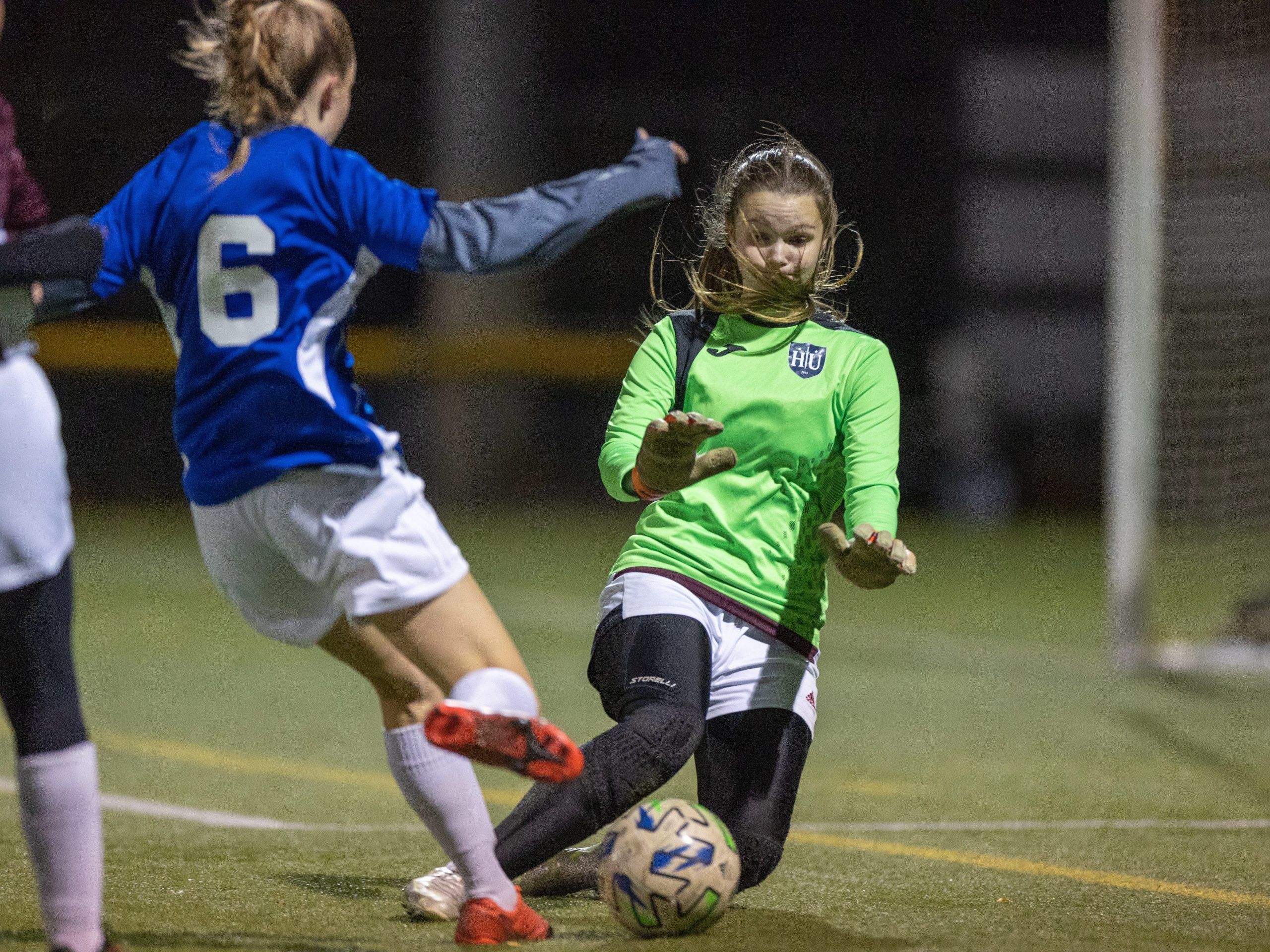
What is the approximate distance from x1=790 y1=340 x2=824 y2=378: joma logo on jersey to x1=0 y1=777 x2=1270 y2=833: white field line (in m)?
1.74

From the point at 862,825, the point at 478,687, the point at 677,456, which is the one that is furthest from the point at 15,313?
the point at 862,825

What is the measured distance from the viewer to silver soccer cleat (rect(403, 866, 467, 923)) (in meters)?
3.32

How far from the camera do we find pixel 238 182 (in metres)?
2.76

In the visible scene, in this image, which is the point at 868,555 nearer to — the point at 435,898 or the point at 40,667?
the point at 435,898

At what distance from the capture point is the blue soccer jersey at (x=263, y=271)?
2764 mm

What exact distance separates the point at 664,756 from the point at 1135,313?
6.00m

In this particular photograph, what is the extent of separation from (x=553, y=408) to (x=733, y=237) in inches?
760

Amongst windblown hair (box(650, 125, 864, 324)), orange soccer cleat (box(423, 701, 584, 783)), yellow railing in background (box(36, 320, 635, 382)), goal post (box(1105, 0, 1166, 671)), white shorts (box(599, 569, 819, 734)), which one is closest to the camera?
orange soccer cleat (box(423, 701, 584, 783))

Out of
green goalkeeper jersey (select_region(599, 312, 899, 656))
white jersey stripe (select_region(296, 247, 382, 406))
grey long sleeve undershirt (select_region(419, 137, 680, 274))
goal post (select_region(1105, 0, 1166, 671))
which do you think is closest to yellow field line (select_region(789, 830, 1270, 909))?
green goalkeeper jersey (select_region(599, 312, 899, 656))

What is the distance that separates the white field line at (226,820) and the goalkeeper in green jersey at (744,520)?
1251 mm

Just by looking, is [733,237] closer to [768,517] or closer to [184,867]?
[768,517]

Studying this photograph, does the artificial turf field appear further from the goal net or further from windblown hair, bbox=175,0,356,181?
windblown hair, bbox=175,0,356,181

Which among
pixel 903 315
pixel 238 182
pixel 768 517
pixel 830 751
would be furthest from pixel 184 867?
pixel 903 315

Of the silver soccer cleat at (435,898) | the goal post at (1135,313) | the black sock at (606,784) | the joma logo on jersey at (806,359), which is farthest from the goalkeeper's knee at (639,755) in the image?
the goal post at (1135,313)
